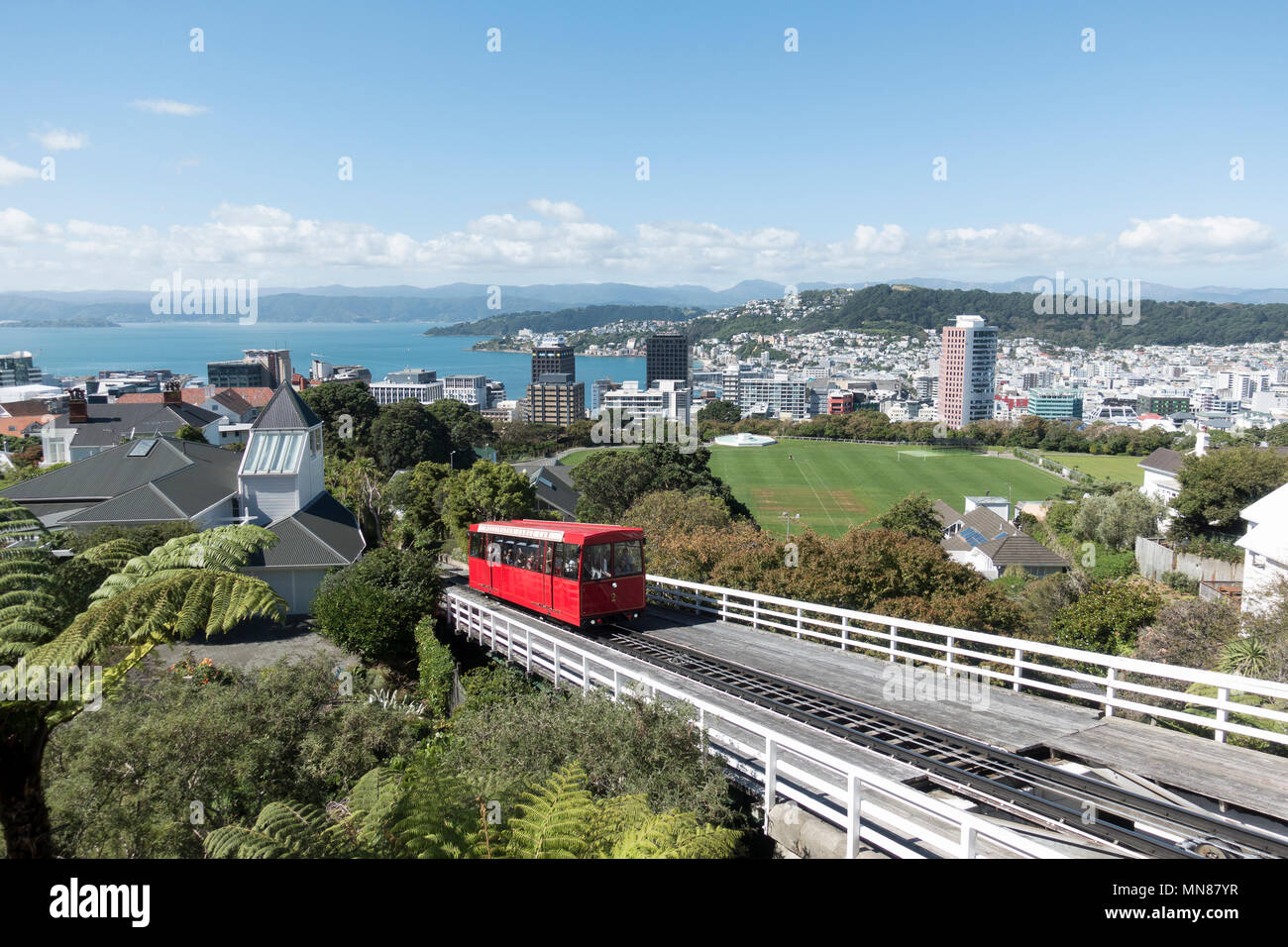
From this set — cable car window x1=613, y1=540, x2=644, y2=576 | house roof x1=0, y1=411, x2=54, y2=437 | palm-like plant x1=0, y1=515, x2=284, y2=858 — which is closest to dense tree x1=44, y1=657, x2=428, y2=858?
palm-like plant x1=0, y1=515, x2=284, y2=858

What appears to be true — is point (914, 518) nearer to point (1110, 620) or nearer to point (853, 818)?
point (1110, 620)

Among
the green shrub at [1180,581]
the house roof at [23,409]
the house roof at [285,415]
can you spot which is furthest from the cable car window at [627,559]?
the house roof at [23,409]

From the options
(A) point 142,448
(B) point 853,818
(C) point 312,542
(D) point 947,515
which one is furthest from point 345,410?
(B) point 853,818

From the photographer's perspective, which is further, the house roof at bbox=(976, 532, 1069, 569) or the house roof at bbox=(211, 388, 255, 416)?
the house roof at bbox=(211, 388, 255, 416)

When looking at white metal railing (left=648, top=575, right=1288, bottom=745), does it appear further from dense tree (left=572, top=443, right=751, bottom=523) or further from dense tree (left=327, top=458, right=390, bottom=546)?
dense tree (left=572, top=443, right=751, bottom=523)
